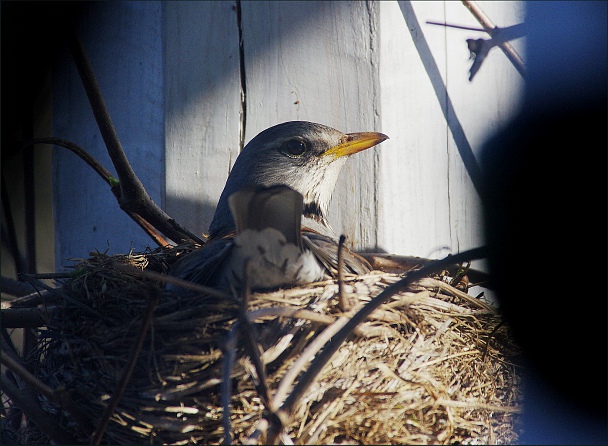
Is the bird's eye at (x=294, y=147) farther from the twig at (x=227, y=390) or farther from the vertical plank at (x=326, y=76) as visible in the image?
the twig at (x=227, y=390)

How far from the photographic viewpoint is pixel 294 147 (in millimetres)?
3172

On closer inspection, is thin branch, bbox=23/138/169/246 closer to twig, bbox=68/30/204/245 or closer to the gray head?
twig, bbox=68/30/204/245

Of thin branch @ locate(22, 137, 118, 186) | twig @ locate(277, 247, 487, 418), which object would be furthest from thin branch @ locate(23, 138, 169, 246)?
twig @ locate(277, 247, 487, 418)

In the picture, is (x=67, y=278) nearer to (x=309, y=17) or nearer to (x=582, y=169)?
(x=309, y=17)

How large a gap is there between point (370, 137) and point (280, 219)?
0.91 m

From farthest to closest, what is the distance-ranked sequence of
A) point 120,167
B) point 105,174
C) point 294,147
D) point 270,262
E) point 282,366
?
point 294,147 → point 105,174 → point 120,167 → point 270,262 → point 282,366

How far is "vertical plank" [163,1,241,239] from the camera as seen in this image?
10.5ft

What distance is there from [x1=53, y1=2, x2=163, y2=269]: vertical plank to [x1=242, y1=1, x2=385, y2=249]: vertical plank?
442 mm

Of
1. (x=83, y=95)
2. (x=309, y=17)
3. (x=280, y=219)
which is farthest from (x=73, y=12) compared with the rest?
(x=280, y=219)

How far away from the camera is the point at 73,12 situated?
3.28 metres

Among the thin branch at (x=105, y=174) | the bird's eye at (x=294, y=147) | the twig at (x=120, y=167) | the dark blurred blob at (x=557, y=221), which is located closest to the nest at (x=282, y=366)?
the dark blurred blob at (x=557, y=221)

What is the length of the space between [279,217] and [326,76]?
1.21m

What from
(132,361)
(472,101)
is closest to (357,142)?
(472,101)

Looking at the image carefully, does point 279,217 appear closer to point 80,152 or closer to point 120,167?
point 120,167
